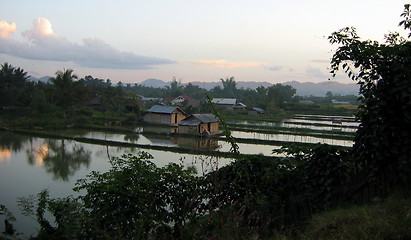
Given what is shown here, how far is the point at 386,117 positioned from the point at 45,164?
1321cm

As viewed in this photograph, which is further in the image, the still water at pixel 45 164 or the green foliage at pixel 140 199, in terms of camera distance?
the still water at pixel 45 164

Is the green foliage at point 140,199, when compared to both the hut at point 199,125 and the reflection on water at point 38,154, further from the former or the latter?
the hut at point 199,125

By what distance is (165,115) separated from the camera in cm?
2862

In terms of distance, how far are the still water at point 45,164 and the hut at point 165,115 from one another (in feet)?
33.6

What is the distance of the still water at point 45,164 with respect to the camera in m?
9.68

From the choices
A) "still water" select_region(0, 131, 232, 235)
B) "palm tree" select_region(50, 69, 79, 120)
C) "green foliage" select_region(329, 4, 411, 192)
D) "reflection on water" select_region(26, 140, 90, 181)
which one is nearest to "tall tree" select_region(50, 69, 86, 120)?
"palm tree" select_region(50, 69, 79, 120)

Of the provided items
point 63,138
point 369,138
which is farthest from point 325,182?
point 63,138

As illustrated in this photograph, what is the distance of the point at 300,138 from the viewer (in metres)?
21.3

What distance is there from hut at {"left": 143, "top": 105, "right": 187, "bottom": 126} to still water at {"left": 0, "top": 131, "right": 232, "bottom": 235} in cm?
1024

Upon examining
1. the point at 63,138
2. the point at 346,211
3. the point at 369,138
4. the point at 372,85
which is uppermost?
the point at 372,85

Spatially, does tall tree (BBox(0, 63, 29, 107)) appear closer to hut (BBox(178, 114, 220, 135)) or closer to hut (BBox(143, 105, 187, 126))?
hut (BBox(143, 105, 187, 126))

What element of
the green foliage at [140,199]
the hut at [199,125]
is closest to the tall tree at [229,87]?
the hut at [199,125]

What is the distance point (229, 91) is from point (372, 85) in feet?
222

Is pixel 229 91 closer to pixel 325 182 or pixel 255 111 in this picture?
pixel 255 111
